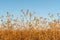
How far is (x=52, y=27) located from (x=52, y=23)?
0.10 metres

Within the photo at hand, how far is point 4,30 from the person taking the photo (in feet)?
15.1

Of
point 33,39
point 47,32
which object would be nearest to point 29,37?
point 33,39

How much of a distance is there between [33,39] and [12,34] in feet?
1.73

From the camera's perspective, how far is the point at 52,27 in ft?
15.1

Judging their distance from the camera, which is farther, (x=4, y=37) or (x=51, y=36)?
(x=51, y=36)

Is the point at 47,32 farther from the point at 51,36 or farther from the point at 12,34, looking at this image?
the point at 12,34

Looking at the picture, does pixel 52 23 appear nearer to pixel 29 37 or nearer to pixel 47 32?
pixel 47 32

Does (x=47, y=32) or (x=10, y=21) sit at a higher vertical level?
(x=10, y=21)

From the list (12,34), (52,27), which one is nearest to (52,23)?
(52,27)

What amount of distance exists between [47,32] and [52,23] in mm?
262

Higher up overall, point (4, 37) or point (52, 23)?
point (52, 23)

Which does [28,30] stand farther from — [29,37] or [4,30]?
[4,30]

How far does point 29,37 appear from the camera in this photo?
445 centimetres

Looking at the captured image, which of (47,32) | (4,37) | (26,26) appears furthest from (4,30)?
(47,32)
